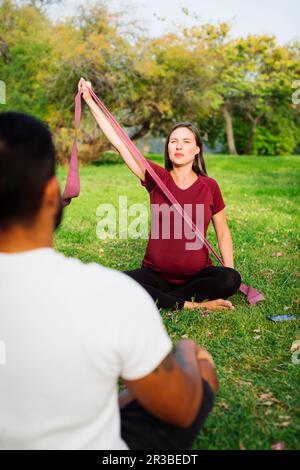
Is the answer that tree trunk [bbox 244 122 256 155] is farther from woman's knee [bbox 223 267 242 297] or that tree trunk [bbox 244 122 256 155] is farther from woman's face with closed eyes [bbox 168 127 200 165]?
woman's knee [bbox 223 267 242 297]

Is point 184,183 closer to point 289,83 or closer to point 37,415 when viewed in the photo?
point 37,415

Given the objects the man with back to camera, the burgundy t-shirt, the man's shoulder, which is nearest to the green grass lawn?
the burgundy t-shirt

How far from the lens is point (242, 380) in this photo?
3.33 m

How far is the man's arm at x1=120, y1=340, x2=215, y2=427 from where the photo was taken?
157 centimetres

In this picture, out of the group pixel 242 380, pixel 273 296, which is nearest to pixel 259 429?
pixel 242 380

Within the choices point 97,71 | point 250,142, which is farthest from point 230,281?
point 250,142

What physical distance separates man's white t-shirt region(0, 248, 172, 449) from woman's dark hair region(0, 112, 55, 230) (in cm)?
13

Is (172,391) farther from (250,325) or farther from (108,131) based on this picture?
(108,131)

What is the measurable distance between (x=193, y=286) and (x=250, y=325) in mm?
619

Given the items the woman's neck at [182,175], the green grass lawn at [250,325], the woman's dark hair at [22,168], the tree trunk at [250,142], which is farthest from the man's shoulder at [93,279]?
the tree trunk at [250,142]

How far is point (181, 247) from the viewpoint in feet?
14.6

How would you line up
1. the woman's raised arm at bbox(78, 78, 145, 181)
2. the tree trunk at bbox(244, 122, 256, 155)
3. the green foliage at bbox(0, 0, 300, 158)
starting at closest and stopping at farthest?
1. the woman's raised arm at bbox(78, 78, 145, 181)
2. the green foliage at bbox(0, 0, 300, 158)
3. the tree trunk at bbox(244, 122, 256, 155)

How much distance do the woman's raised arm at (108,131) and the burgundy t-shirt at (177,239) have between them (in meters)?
0.13

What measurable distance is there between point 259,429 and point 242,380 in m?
0.59
